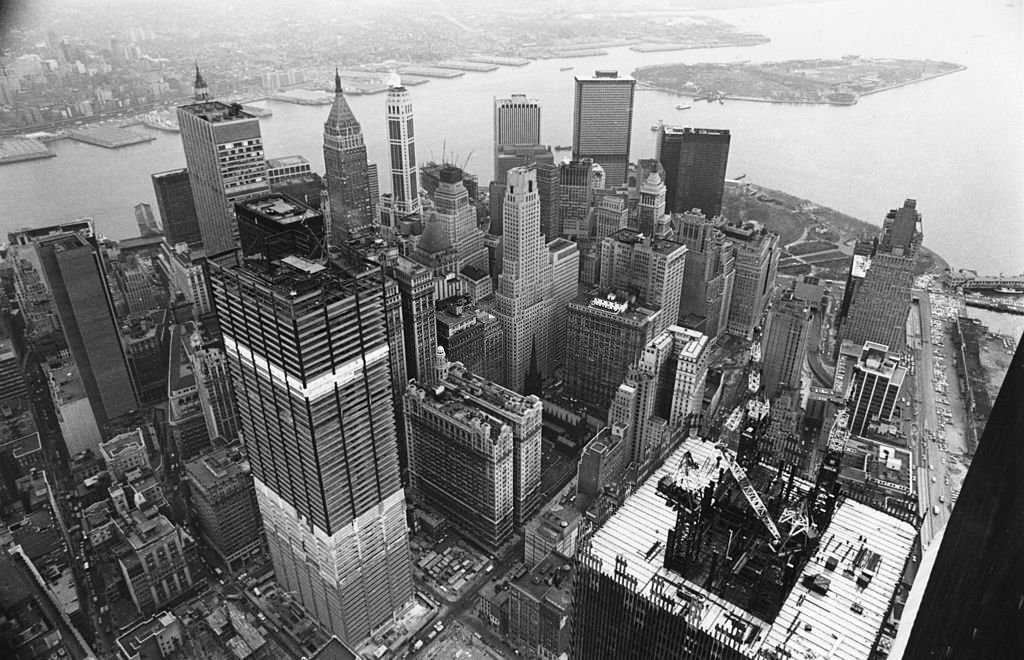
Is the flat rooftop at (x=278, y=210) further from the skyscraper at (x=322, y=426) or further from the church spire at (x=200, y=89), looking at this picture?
the church spire at (x=200, y=89)

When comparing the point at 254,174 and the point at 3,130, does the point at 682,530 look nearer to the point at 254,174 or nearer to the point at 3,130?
the point at 3,130

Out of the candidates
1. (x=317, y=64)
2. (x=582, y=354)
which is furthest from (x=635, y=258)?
(x=317, y=64)

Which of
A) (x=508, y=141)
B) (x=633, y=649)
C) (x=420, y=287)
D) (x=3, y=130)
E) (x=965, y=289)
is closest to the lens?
(x=633, y=649)

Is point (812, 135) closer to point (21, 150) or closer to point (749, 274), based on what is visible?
point (749, 274)

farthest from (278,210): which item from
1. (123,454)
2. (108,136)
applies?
(108,136)

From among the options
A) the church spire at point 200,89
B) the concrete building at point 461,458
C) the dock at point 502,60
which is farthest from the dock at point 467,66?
the concrete building at point 461,458
